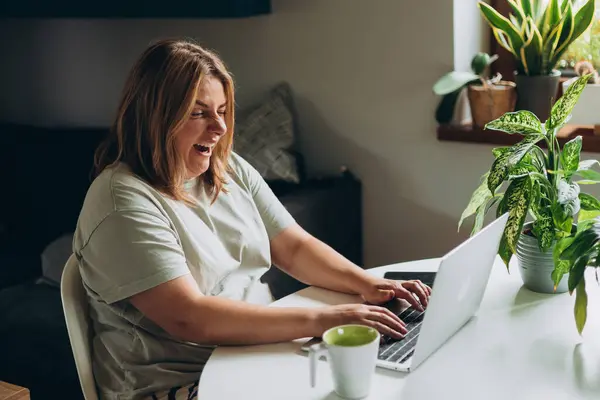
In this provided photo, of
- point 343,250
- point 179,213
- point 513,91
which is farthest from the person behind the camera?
point 343,250

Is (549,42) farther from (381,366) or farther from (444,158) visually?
(381,366)

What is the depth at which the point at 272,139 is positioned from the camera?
2.67 metres

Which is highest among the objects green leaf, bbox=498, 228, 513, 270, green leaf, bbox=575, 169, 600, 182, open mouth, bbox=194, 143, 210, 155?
open mouth, bbox=194, 143, 210, 155

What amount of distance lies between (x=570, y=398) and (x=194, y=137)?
822 mm

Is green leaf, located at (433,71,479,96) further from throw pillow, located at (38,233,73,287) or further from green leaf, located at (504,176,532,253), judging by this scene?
throw pillow, located at (38,233,73,287)

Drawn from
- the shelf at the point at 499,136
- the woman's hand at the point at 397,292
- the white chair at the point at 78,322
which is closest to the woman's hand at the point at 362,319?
the woman's hand at the point at 397,292

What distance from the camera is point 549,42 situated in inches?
86.6

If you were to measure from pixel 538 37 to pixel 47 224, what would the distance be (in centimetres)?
188

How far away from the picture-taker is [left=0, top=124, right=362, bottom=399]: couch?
232 cm

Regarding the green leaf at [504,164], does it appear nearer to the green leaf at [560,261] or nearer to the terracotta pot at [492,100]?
the green leaf at [560,261]

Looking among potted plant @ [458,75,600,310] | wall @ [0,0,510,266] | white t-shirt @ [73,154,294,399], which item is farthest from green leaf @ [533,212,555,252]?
wall @ [0,0,510,266]

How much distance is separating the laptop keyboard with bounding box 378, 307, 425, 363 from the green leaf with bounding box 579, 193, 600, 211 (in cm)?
38

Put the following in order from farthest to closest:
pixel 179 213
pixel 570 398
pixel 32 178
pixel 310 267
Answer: pixel 32 178
pixel 310 267
pixel 179 213
pixel 570 398

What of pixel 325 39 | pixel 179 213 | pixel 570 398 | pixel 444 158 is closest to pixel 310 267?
pixel 179 213
